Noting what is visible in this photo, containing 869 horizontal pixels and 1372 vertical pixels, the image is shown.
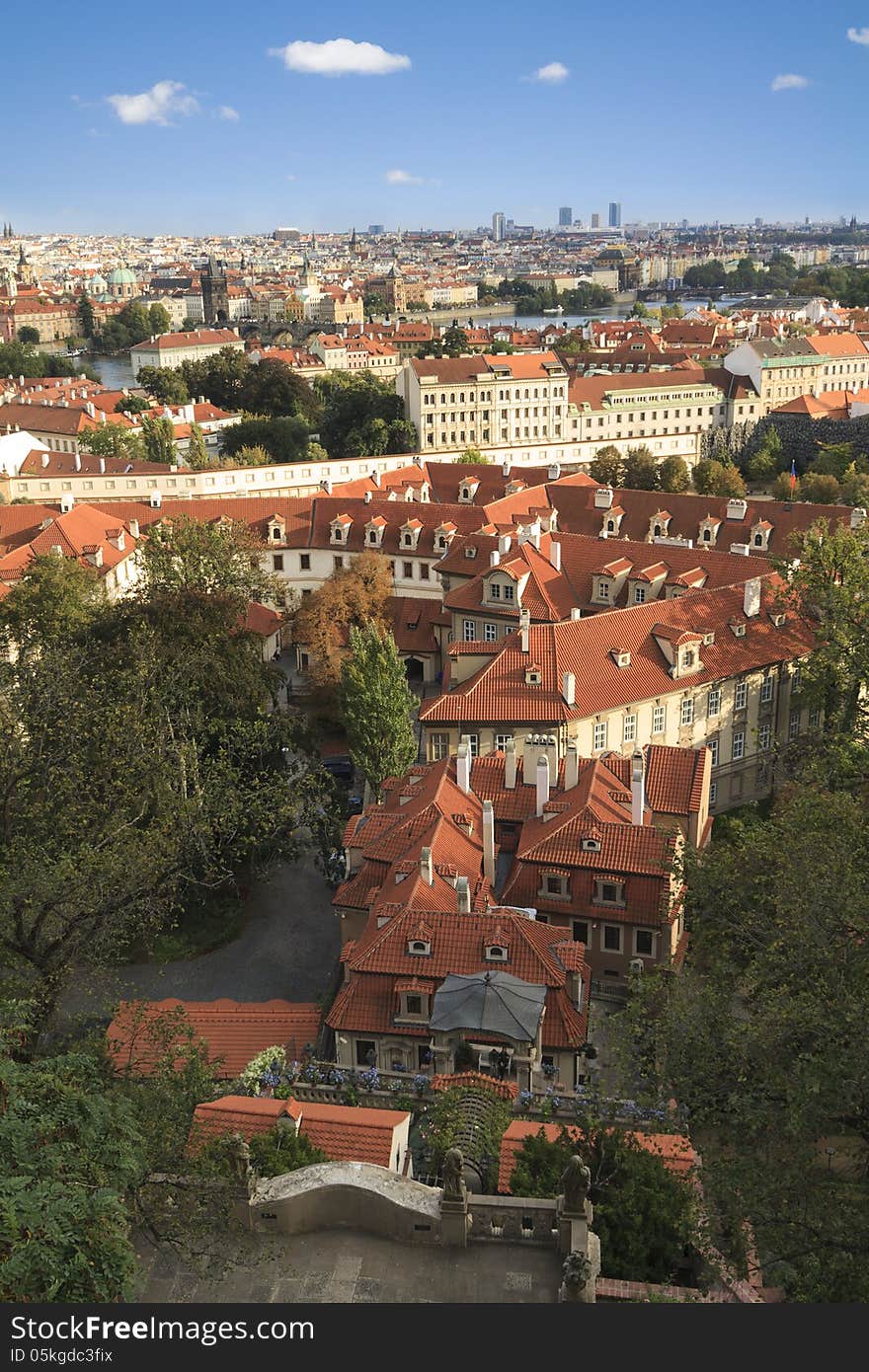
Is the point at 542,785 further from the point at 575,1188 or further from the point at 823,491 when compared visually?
the point at 823,491

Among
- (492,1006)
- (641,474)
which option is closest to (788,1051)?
(492,1006)

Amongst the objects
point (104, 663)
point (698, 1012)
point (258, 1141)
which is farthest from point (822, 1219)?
point (104, 663)

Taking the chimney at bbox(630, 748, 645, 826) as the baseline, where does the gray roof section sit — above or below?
below

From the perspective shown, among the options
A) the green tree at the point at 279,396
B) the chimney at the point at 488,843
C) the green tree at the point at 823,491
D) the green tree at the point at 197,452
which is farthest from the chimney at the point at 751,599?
the green tree at the point at 279,396

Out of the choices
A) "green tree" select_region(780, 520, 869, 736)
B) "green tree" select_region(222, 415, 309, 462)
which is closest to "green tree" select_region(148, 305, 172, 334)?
"green tree" select_region(222, 415, 309, 462)

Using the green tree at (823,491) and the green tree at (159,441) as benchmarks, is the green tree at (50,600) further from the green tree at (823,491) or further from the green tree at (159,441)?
the green tree at (823,491)

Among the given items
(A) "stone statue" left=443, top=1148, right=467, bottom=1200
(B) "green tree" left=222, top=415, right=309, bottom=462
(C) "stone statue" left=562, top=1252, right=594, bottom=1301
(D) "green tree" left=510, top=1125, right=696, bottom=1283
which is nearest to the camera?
(C) "stone statue" left=562, top=1252, right=594, bottom=1301

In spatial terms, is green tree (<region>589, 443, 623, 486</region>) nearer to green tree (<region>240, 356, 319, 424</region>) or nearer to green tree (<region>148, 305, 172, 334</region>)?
green tree (<region>240, 356, 319, 424</region>)

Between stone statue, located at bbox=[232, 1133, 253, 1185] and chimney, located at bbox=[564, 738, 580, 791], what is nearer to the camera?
stone statue, located at bbox=[232, 1133, 253, 1185]
